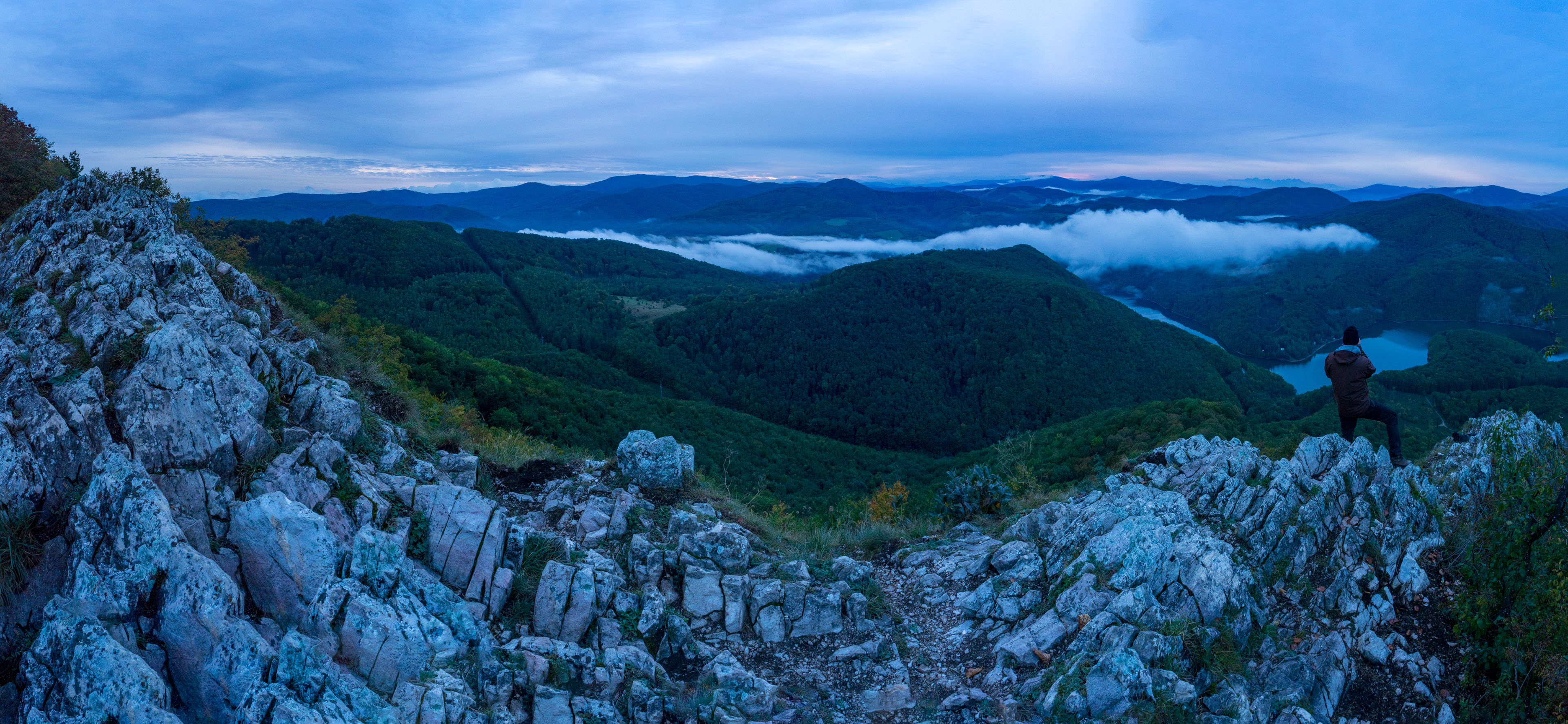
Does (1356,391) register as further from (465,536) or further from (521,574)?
(465,536)

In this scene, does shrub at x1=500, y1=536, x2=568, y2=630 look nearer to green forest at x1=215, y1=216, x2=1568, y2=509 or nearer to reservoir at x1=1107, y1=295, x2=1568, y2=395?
green forest at x1=215, y1=216, x2=1568, y2=509

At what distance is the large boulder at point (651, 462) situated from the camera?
→ 1284 centimetres

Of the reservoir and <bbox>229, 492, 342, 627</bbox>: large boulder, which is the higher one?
<bbox>229, 492, 342, 627</bbox>: large boulder

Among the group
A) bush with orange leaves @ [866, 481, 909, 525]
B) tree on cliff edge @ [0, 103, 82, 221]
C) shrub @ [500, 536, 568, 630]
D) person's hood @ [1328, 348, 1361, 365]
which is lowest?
bush with orange leaves @ [866, 481, 909, 525]

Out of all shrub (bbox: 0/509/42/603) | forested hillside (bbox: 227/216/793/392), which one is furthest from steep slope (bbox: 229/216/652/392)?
shrub (bbox: 0/509/42/603)

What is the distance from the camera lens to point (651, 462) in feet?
42.4

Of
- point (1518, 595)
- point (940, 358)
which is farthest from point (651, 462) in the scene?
point (940, 358)

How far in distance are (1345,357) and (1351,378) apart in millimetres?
455

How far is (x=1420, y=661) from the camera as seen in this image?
30.2 feet

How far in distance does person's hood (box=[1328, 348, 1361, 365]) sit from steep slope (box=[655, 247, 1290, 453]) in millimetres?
82325

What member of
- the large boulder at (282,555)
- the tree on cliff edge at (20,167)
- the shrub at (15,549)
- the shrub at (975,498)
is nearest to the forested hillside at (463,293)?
the tree on cliff edge at (20,167)

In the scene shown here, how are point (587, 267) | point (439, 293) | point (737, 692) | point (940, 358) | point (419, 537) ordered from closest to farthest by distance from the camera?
point (737, 692)
point (419, 537)
point (439, 293)
point (940, 358)
point (587, 267)

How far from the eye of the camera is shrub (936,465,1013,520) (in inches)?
568

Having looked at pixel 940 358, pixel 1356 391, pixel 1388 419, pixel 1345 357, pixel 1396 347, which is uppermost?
pixel 1345 357
